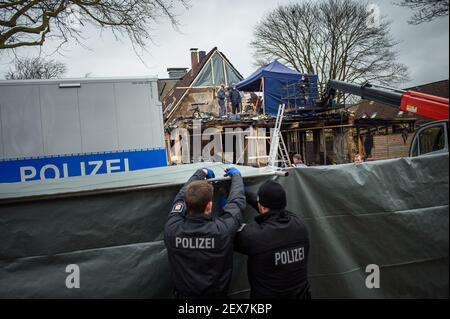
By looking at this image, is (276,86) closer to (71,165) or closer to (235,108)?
(235,108)

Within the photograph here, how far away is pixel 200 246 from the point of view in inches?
93.5

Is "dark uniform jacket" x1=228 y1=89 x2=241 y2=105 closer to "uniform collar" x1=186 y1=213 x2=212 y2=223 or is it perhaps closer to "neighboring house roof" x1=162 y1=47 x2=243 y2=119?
"neighboring house roof" x1=162 y1=47 x2=243 y2=119

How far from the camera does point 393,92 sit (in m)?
8.00

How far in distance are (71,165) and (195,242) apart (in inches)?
184

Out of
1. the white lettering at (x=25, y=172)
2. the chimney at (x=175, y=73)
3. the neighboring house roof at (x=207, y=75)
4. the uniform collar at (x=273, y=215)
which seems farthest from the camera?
the chimney at (x=175, y=73)

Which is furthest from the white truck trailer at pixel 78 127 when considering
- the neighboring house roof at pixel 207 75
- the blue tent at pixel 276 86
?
the neighboring house roof at pixel 207 75

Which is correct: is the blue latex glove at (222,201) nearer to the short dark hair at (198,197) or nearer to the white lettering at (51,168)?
the short dark hair at (198,197)

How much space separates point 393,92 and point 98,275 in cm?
795

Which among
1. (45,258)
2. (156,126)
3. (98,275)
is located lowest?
(98,275)

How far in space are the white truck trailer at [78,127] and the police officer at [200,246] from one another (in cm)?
425

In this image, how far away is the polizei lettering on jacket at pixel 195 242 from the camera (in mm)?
2367

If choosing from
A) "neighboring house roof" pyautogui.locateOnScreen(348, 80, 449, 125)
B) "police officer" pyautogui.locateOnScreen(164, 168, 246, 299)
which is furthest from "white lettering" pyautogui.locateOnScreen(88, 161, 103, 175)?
"neighboring house roof" pyautogui.locateOnScreen(348, 80, 449, 125)
